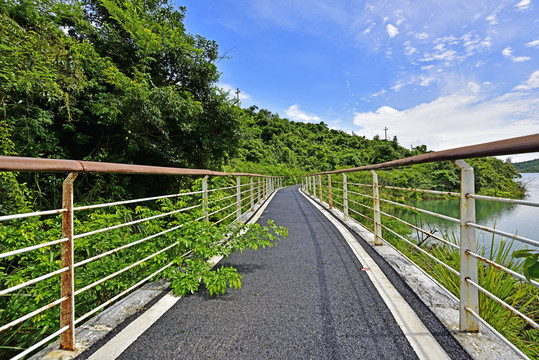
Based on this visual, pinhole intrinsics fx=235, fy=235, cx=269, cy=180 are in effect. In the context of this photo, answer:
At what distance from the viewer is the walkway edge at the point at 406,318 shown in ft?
3.90

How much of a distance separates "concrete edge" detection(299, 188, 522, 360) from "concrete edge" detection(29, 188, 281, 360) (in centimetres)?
193

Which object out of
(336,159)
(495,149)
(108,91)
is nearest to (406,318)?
(495,149)

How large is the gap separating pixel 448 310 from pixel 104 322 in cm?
217

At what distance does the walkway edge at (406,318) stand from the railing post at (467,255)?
0.22m

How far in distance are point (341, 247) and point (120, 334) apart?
7.77ft

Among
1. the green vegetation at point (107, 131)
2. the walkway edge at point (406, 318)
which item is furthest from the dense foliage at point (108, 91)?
the walkway edge at point (406, 318)

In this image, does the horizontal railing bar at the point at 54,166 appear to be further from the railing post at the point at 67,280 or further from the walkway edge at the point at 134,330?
the walkway edge at the point at 134,330

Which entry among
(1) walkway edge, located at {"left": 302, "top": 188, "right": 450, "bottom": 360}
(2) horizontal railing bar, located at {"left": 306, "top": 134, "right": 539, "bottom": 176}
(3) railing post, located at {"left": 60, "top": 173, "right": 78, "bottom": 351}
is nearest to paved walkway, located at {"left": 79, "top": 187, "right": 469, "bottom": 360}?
(1) walkway edge, located at {"left": 302, "top": 188, "right": 450, "bottom": 360}

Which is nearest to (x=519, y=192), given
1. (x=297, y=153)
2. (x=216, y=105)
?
(x=216, y=105)

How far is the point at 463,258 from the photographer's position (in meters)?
1.35

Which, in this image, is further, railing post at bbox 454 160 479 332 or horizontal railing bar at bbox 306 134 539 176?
railing post at bbox 454 160 479 332

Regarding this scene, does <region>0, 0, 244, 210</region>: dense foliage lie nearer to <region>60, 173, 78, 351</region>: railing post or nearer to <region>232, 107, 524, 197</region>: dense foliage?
<region>232, 107, 524, 197</region>: dense foliage

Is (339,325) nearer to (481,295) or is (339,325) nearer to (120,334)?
(481,295)

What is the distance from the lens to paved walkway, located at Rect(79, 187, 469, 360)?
1231 mm
